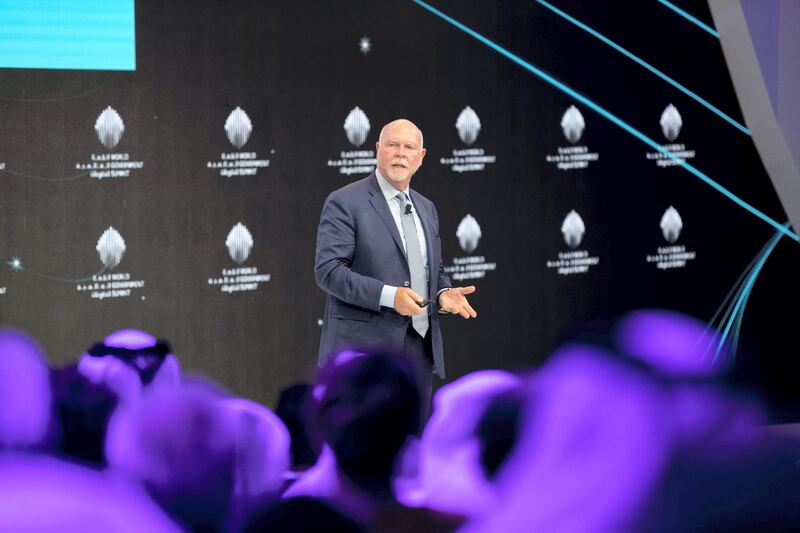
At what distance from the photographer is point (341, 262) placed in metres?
2.22

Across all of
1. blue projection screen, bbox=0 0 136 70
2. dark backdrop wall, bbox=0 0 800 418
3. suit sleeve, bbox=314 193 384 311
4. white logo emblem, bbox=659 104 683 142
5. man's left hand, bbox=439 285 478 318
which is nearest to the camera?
man's left hand, bbox=439 285 478 318

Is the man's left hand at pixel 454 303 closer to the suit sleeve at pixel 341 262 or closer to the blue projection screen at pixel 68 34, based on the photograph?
the suit sleeve at pixel 341 262

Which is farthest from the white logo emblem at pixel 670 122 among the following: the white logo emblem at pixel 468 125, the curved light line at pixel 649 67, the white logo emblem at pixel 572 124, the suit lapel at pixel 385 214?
the suit lapel at pixel 385 214

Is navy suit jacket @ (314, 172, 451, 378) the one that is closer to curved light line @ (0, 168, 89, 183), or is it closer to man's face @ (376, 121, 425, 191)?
man's face @ (376, 121, 425, 191)

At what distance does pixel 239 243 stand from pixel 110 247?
61 cm

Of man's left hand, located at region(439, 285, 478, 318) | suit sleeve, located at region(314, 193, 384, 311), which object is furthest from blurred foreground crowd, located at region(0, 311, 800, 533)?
suit sleeve, located at region(314, 193, 384, 311)

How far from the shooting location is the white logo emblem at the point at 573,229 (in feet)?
15.3

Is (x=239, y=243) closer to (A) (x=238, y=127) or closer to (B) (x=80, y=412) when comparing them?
(A) (x=238, y=127)

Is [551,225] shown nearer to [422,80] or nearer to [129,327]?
[422,80]

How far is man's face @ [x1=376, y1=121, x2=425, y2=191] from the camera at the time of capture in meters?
2.22

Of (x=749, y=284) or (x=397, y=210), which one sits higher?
(x=397, y=210)

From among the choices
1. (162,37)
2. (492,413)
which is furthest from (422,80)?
(492,413)

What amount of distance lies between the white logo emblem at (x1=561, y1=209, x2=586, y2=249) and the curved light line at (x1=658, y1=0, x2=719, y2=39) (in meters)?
1.41

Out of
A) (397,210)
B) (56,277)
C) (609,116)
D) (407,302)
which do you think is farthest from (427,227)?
(609,116)
